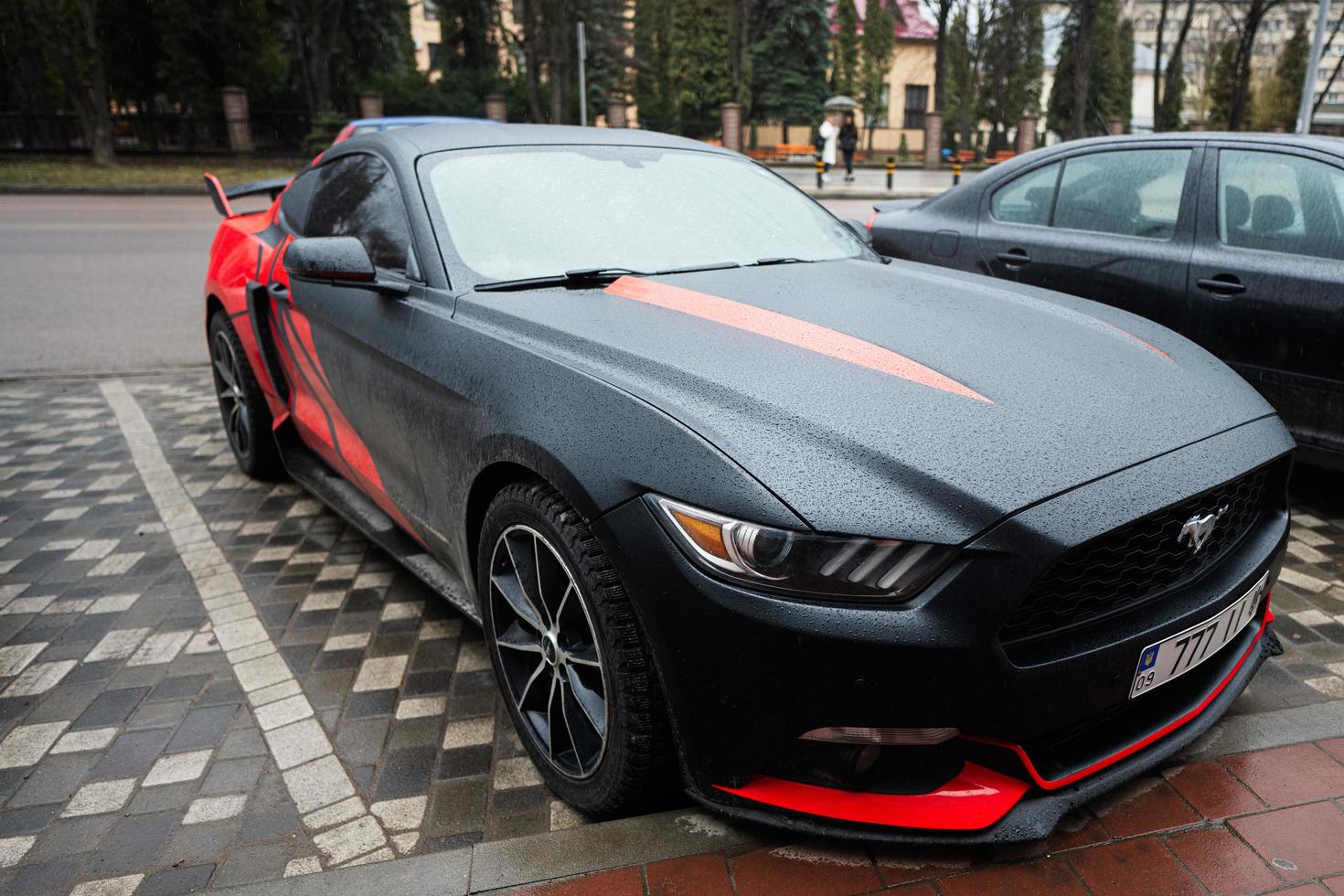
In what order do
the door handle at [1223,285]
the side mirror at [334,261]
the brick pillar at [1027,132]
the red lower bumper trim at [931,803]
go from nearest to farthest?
the red lower bumper trim at [931,803] < the side mirror at [334,261] < the door handle at [1223,285] < the brick pillar at [1027,132]

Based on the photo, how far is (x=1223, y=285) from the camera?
13.0ft

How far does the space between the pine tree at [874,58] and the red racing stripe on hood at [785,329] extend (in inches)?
2172

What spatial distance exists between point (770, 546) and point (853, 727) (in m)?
0.38

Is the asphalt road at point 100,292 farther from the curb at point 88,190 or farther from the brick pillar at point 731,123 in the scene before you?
the brick pillar at point 731,123

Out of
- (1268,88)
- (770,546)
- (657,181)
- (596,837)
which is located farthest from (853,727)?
(1268,88)

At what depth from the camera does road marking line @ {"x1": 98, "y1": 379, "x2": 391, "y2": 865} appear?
2.27 m

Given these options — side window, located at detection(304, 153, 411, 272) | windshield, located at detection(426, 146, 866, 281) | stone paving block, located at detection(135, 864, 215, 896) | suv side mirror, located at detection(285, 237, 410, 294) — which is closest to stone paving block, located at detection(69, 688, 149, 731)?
stone paving block, located at detection(135, 864, 215, 896)

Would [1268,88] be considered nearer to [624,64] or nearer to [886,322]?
[624,64]

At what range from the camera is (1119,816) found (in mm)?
2074

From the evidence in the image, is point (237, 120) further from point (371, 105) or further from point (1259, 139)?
point (1259, 139)

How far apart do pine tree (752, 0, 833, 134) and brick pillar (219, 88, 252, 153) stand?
986 inches

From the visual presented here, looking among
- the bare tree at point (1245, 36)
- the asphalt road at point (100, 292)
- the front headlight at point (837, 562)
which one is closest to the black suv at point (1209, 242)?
the front headlight at point (837, 562)

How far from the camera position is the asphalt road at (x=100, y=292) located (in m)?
7.25

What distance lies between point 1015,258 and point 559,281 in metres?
2.90
